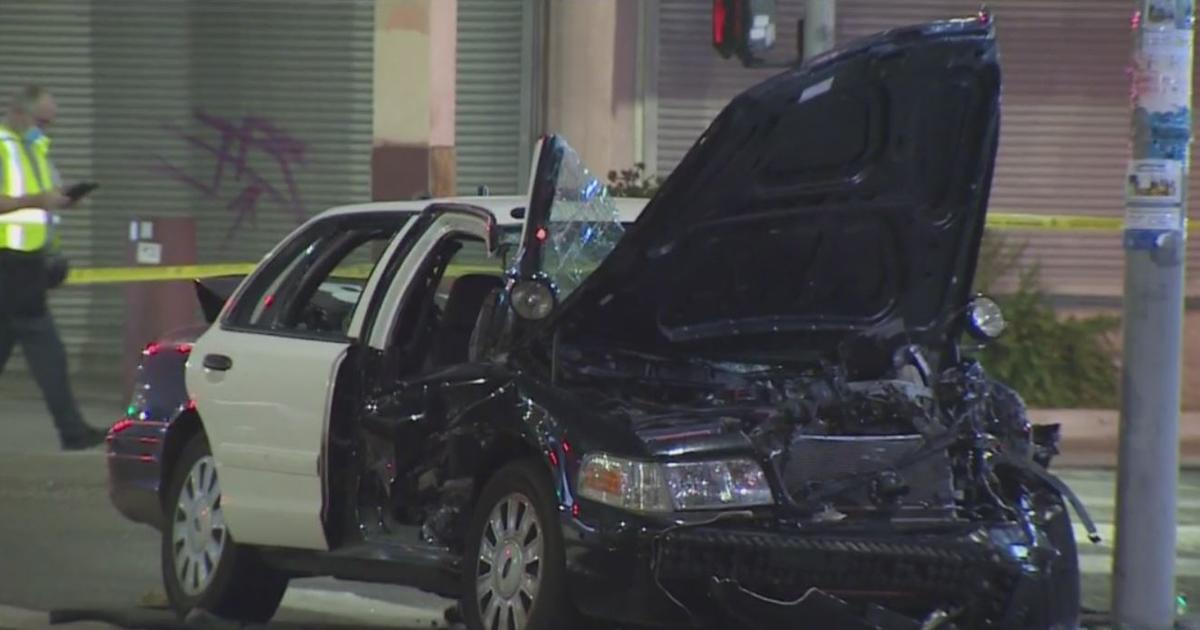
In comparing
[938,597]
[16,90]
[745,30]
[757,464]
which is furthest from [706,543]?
[16,90]

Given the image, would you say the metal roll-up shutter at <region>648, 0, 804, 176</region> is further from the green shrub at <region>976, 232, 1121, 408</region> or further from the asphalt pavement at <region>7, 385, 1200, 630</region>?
the asphalt pavement at <region>7, 385, 1200, 630</region>

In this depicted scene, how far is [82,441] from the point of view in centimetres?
1213

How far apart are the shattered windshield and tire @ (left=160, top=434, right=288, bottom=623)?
1741mm

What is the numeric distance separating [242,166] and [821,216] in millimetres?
10211

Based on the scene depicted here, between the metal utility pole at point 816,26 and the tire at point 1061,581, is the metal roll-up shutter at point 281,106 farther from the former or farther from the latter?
the tire at point 1061,581

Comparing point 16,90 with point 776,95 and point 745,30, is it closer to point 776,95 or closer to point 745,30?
point 745,30

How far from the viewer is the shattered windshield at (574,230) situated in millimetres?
7000

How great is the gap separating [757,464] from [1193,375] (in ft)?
35.1

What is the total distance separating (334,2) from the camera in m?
16.6

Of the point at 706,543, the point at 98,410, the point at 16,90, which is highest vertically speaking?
the point at 16,90

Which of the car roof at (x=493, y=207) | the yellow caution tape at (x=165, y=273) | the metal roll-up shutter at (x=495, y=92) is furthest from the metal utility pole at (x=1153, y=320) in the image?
the metal roll-up shutter at (x=495, y=92)

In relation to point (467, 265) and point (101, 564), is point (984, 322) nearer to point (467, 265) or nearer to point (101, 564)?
point (467, 265)

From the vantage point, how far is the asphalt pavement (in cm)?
838

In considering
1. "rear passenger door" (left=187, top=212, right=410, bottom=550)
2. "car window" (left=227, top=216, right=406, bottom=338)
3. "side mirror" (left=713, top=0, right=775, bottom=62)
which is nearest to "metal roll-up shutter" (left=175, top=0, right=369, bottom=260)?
"side mirror" (left=713, top=0, right=775, bottom=62)
